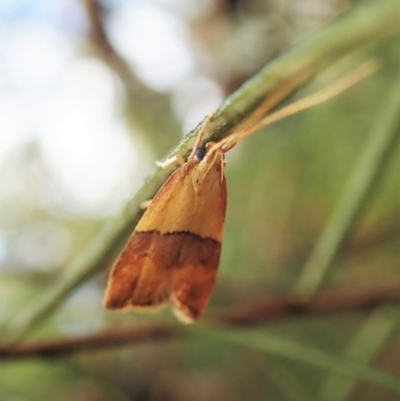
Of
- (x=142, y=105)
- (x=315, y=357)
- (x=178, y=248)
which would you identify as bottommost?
(x=315, y=357)

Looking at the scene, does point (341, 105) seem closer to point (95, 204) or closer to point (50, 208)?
point (95, 204)

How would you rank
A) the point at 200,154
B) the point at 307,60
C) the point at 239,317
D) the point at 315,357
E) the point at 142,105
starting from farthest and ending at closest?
1. the point at 142,105
2. the point at 239,317
3. the point at 315,357
4. the point at 200,154
5. the point at 307,60

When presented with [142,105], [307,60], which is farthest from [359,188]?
[142,105]

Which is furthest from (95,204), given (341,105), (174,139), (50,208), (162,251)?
(162,251)

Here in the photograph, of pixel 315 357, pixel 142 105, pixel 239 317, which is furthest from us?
pixel 142 105

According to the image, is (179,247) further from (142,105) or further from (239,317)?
(142,105)

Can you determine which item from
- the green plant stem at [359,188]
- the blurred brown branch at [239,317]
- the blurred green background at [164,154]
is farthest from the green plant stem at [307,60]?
the blurred green background at [164,154]

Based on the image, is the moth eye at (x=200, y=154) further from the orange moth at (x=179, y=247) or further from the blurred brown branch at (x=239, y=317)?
the blurred brown branch at (x=239, y=317)
